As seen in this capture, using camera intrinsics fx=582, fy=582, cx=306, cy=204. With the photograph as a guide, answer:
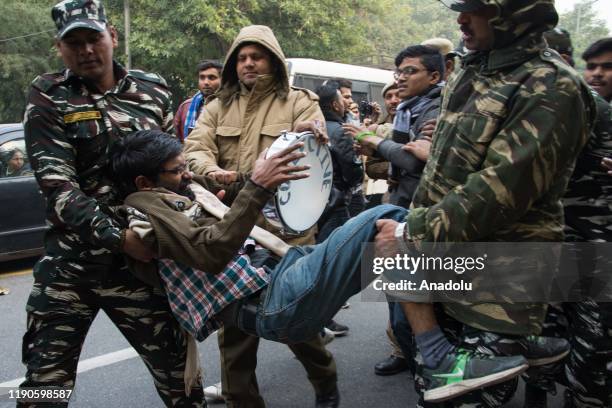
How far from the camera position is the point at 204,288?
230 cm

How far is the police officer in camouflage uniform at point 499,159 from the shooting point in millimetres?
1685

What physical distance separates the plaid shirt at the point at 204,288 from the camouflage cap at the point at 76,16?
969 millimetres

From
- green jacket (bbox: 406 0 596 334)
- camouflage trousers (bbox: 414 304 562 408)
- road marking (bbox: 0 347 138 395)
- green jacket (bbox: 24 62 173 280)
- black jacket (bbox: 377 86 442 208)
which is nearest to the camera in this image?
green jacket (bbox: 406 0 596 334)

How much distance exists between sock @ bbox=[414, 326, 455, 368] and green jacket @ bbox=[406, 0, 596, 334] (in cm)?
9

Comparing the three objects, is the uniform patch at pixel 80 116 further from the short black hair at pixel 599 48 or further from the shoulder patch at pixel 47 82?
the short black hair at pixel 599 48

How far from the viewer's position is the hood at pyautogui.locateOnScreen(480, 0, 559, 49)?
1.74 meters

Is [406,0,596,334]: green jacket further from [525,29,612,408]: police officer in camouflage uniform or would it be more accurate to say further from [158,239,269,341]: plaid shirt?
[525,29,612,408]: police officer in camouflage uniform

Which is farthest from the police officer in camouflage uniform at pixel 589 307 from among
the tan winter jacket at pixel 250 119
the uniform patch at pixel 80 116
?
the uniform patch at pixel 80 116

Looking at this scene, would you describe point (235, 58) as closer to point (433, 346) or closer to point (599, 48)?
point (599, 48)

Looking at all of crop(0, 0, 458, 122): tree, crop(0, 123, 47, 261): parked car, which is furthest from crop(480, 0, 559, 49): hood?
crop(0, 0, 458, 122): tree

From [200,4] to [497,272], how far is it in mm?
13973

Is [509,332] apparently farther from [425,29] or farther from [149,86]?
[425,29]

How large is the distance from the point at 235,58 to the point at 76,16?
1046 millimetres

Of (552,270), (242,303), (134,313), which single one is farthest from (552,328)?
(134,313)
